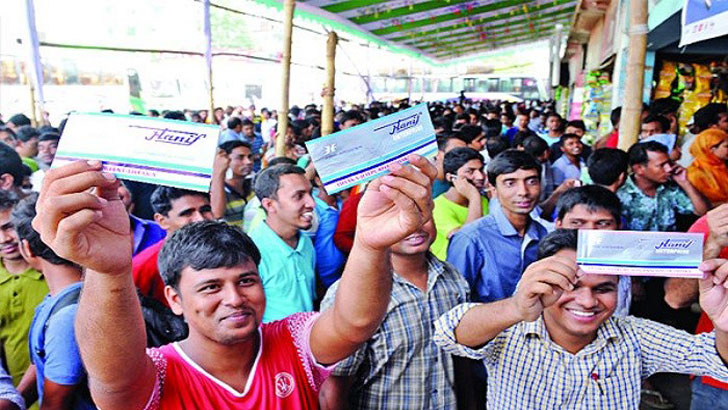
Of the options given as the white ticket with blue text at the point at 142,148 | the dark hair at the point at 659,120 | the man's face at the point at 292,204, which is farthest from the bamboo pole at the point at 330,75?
the white ticket with blue text at the point at 142,148

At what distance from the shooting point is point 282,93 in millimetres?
4391

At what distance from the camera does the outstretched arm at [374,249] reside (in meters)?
1.17

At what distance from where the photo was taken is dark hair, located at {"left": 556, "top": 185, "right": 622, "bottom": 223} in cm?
242

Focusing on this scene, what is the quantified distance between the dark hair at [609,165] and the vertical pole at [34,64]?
5.32 m

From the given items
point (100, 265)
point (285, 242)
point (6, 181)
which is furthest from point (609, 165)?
point (6, 181)

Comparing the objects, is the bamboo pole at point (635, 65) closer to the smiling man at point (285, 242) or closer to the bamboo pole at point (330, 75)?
the smiling man at point (285, 242)

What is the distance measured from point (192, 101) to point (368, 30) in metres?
6.98

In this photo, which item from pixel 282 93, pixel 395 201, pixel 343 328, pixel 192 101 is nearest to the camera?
pixel 395 201

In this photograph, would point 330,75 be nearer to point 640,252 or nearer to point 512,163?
point 512,163

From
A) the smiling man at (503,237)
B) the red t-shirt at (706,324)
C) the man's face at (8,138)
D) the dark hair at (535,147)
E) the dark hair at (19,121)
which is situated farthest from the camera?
the dark hair at (19,121)

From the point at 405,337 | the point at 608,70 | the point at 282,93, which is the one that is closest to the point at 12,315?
the point at 405,337

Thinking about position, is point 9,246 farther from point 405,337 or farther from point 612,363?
point 612,363

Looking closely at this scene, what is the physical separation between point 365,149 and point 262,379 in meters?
0.68

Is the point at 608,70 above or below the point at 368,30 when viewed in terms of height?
below
